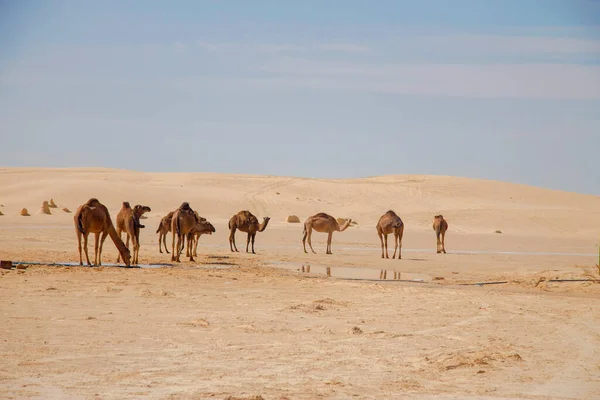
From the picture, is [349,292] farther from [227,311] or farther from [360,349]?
[360,349]

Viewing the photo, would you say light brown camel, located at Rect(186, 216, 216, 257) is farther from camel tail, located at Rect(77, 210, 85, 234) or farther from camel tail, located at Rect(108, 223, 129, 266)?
camel tail, located at Rect(77, 210, 85, 234)

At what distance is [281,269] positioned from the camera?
2223 cm

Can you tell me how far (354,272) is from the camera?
2241 cm

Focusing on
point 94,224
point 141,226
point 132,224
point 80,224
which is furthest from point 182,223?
point 80,224

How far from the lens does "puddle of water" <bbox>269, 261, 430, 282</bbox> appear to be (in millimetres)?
20581

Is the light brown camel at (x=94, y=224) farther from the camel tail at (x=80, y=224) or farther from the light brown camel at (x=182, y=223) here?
the light brown camel at (x=182, y=223)

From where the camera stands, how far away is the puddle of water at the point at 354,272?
67.5 feet

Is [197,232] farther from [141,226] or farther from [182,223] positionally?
[141,226]

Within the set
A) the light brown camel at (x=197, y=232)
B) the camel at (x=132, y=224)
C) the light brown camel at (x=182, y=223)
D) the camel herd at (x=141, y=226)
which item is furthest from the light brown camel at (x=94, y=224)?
the light brown camel at (x=197, y=232)

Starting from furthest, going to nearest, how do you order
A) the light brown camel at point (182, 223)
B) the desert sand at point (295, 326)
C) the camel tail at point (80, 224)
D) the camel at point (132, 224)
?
the light brown camel at point (182, 223) → the camel at point (132, 224) → the camel tail at point (80, 224) → the desert sand at point (295, 326)

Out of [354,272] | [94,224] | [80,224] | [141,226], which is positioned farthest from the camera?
[354,272]

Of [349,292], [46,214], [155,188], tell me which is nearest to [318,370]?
[349,292]

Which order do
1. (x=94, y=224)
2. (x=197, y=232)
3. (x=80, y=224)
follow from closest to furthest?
(x=80, y=224), (x=94, y=224), (x=197, y=232)

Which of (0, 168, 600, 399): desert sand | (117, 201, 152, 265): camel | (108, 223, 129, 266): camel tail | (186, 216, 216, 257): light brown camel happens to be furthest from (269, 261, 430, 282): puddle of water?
(108, 223, 129, 266): camel tail
